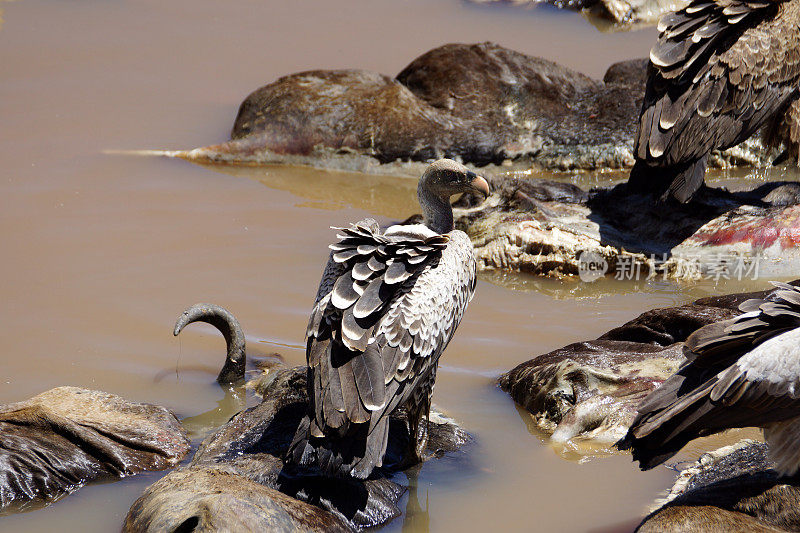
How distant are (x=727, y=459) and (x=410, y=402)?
1.40 m

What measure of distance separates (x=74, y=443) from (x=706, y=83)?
4874mm

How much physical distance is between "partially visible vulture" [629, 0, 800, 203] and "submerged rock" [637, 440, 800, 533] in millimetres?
3321

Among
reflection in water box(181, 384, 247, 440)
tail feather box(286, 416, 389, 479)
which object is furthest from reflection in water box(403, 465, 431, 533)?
reflection in water box(181, 384, 247, 440)

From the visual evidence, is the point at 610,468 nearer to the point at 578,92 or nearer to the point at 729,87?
the point at 729,87

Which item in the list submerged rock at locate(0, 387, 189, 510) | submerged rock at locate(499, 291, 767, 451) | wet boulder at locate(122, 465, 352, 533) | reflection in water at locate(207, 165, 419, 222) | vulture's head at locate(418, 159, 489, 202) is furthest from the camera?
reflection in water at locate(207, 165, 419, 222)

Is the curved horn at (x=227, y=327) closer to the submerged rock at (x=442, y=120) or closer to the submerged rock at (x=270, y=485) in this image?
the submerged rock at (x=270, y=485)

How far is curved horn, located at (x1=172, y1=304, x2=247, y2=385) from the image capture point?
4980mm

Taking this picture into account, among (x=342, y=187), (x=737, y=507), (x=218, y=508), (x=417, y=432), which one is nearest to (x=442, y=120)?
(x=342, y=187)

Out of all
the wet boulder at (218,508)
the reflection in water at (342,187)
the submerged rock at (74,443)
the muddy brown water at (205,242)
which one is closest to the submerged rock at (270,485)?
the wet boulder at (218,508)

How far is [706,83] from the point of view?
6781 millimetres

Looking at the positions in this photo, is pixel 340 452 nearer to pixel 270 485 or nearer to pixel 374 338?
pixel 270 485

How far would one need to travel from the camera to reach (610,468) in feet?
14.9

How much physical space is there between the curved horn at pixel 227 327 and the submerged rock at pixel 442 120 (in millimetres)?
3863

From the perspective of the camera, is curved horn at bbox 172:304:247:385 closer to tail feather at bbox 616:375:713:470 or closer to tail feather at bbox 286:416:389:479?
tail feather at bbox 286:416:389:479
